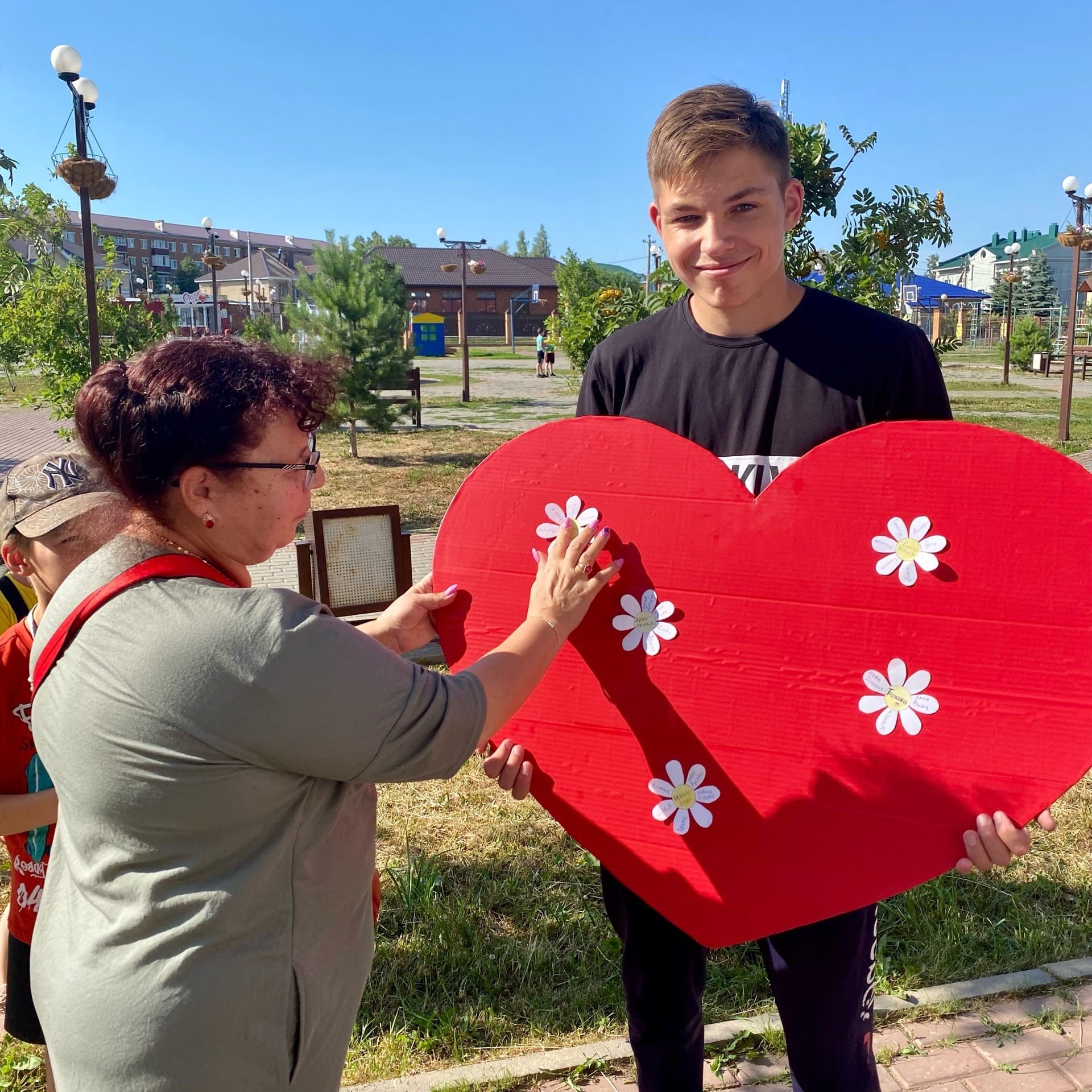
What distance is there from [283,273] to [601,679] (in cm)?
8273

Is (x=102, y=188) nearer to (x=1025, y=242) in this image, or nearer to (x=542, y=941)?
(x=542, y=941)

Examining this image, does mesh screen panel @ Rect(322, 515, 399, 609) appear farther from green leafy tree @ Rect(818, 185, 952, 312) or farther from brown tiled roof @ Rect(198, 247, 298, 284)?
brown tiled roof @ Rect(198, 247, 298, 284)

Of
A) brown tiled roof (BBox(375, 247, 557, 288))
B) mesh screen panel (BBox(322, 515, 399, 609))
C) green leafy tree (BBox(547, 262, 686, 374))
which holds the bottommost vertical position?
mesh screen panel (BBox(322, 515, 399, 609))

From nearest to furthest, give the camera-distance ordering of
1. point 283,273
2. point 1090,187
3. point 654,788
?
point 654,788 < point 1090,187 < point 283,273

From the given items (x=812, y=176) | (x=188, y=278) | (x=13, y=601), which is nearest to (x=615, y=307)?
(x=812, y=176)

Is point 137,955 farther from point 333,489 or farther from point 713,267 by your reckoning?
point 333,489

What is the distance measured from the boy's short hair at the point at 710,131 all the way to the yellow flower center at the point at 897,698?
0.91 m

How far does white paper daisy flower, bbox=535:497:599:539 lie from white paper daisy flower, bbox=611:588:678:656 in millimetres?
164

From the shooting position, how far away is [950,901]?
3004 mm

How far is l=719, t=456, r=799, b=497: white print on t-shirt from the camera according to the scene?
170cm

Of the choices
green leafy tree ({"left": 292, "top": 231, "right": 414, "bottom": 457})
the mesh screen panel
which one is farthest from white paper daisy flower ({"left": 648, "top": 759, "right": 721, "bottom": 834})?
green leafy tree ({"left": 292, "top": 231, "right": 414, "bottom": 457})

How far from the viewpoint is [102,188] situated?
682 centimetres

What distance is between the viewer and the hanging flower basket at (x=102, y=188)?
22.1 feet

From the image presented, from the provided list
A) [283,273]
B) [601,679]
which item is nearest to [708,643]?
[601,679]
